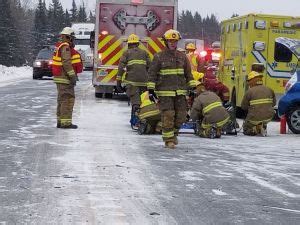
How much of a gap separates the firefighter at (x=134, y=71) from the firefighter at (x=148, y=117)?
3.48 ft

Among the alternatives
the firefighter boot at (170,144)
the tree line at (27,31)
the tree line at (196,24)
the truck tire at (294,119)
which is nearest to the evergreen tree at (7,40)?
the tree line at (27,31)

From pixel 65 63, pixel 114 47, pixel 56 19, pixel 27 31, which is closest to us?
pixel 65 63

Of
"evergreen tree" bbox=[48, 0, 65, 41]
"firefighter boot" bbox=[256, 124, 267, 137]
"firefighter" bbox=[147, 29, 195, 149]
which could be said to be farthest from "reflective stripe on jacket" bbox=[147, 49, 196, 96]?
"evergreen tree" bbox=[48, 0, 65, 41]

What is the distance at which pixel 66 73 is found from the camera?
12.2 metres

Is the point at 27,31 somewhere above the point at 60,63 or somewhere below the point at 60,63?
above

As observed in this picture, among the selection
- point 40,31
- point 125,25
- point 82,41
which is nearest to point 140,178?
point 125,25

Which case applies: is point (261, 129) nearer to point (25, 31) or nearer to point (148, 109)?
point (148, 109)

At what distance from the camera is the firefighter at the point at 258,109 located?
12.7 meters

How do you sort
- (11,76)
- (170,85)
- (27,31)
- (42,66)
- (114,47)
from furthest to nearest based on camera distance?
1. (27,31)
2. (11,76)
3. (42,66)
4. (114,47)
5. (170,85)

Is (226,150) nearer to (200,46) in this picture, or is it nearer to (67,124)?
(67,124)

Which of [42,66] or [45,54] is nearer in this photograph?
[42,66]

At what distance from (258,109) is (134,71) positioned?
8.46 ft

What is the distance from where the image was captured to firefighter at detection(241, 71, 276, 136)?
12.7 metres

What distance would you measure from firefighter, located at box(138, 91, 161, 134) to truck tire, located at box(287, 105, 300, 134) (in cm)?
307
